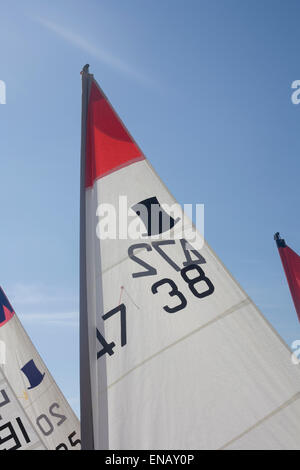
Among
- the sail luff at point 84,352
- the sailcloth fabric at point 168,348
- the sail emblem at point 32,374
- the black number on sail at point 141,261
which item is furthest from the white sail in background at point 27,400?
the black number on sail at point 141,261

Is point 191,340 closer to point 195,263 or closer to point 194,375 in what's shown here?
point 194,375

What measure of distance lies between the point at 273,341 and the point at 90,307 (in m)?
2.17

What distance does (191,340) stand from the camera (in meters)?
5.02

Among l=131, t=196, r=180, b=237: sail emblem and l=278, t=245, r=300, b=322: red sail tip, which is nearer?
l=131, t=196, r=180, b=237: sail emblem

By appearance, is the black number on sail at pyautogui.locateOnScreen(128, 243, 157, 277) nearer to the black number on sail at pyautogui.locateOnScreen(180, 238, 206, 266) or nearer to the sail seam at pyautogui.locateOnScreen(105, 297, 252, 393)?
the black number on sail at pyautogui.locateOnScreen(180, 238, 206, 266)

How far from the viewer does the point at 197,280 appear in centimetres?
540

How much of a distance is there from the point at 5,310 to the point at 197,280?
7943mm

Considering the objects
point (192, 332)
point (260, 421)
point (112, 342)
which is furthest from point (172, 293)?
point (260, 421)

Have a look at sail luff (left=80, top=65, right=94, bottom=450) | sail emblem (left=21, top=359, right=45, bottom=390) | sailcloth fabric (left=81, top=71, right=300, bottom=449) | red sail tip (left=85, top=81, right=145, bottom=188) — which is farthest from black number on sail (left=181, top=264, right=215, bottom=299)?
sail emblem (left=21, top=359, right=45, bottom=390)

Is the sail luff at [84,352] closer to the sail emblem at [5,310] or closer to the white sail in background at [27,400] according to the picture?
the white sail in background at [27,400]

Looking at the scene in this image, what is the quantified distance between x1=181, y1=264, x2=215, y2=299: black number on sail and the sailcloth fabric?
0.01m

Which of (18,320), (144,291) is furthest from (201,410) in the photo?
(18,320)

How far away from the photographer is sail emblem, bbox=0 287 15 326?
11.6 m

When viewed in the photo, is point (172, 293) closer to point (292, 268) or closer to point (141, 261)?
point (141, 261)
